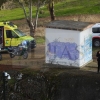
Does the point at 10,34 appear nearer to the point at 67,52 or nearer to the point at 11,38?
the point at 11,38

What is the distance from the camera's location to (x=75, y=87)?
2230 centimetres

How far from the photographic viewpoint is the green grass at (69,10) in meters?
48.2

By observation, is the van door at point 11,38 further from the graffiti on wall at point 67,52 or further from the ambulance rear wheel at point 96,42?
the ambulance rear wheel at point 96,42

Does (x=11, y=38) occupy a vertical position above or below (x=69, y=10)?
below

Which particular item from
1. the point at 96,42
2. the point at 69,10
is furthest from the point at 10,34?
the point at 69,10

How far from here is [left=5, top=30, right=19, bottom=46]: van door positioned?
29.2 meters

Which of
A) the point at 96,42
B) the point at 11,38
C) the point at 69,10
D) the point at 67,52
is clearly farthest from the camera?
the point at 69,10

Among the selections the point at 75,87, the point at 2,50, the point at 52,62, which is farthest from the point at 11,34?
the point at 75,87

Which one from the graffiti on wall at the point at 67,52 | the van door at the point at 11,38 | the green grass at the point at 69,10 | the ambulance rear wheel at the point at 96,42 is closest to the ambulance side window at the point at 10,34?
the van door at the point at 11,38

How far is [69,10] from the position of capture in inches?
1956

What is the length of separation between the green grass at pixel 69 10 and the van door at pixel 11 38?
1837cm

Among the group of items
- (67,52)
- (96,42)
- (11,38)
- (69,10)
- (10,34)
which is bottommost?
(67,52)

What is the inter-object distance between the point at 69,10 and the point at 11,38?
21521 mm

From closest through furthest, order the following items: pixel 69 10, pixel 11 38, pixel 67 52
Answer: pixel 67 52 → pixel 11 38 → pixel 69 10
